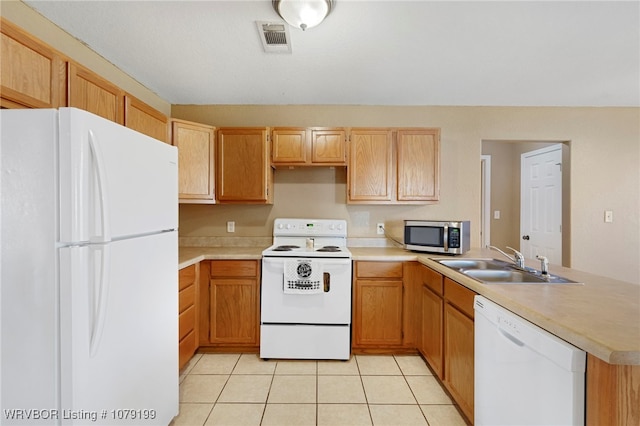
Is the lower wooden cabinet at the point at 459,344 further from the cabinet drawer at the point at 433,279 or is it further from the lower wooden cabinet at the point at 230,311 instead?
the lower wooden cabinet at the point at 230,311

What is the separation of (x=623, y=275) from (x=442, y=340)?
8.29 ft

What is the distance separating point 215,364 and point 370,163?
2235 mm

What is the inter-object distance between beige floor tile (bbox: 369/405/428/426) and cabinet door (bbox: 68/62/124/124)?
2.52 m

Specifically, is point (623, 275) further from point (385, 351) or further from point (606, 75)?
point (385, 351)

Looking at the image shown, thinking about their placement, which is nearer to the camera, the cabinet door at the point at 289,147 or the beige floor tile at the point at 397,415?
the beige floor tile at the point at 397,415

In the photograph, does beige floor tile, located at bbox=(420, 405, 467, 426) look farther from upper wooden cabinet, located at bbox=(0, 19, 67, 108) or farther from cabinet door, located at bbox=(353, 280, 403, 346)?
upper wooden cabinet, located at bbox=(0, 19, 67, 108)

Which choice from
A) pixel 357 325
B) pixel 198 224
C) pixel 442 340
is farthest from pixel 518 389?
pixel 198 224

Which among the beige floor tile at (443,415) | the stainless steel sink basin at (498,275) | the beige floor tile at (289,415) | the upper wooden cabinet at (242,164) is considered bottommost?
the beige floor tile at (443,415)

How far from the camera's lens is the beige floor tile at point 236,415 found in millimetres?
1695

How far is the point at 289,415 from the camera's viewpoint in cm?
176

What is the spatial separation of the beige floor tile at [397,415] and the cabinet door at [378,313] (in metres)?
0.63

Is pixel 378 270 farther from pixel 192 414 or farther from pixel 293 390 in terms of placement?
pixel 192 414

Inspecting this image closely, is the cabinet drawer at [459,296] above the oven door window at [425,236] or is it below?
below

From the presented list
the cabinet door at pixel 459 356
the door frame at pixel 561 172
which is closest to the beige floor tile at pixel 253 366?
the cabinet door at pixel 459 356
